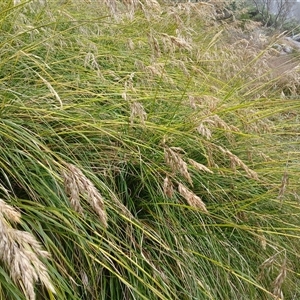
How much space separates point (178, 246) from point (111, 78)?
1149mm

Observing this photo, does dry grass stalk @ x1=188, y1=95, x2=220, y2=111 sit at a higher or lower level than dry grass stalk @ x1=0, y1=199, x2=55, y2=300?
lower

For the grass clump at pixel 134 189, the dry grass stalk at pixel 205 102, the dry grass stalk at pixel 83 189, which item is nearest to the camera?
the dry grass stalk at pixel 83 189

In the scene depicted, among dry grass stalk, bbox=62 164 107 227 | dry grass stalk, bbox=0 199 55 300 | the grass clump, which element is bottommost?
the grass clump

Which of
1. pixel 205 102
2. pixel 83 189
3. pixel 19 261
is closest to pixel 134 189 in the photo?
pixel 205 102

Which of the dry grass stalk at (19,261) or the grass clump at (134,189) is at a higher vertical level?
the dry grass stalk at (19,261)

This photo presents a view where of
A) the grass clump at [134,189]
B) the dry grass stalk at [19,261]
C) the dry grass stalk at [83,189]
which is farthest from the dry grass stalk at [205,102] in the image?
the dry grass stalk at [19,261]

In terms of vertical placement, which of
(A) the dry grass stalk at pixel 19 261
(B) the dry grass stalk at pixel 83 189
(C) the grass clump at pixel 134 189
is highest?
(A) the dry grass stalk at pixel 19 261

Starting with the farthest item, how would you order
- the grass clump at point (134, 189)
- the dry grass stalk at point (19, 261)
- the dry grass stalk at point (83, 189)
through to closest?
the grass clump at point (134, 189), the dry grass stalk at point (83, 189), the dry grass stalk at point (19, 261)

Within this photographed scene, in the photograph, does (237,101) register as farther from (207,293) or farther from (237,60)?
(207,293)

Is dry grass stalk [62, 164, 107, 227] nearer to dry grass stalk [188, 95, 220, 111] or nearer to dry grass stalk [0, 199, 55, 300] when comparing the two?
dry grass stalk [0, 199, 55, 300]

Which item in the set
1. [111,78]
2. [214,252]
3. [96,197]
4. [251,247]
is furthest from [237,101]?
[96,197]

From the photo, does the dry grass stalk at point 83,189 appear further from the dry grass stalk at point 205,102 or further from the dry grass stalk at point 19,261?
the dry grass stalk at point 205,102

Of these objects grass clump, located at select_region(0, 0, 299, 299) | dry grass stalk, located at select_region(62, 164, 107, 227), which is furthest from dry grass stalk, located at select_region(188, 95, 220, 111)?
dry grass stalk, located at select_region(62, 164, 107, 227)

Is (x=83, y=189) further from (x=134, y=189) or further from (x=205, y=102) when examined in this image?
(x=205, y=102)
